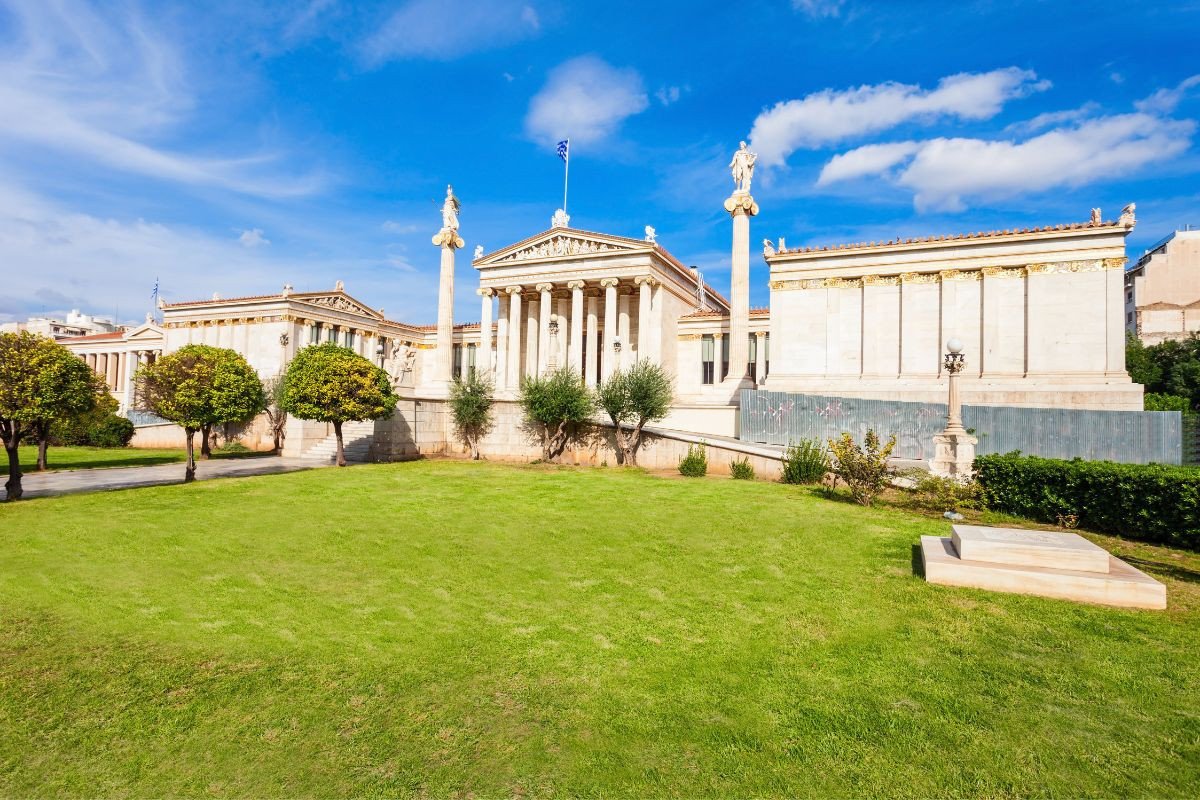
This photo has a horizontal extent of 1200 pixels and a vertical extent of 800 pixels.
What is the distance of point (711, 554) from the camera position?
10328mm

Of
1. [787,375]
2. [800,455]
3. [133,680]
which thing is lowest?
[133,680]

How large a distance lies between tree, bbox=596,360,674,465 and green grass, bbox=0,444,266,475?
21.8 meters

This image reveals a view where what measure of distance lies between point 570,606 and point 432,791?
12.4 ft

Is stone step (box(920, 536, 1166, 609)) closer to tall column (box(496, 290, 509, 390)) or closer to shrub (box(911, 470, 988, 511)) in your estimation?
shrub (box(911, 470, 988, 511))

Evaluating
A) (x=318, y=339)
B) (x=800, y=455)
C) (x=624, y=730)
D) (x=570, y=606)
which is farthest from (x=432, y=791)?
(x=318, y=339)

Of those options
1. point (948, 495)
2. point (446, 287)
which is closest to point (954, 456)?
point (948, 495)

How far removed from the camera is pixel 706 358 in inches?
1549

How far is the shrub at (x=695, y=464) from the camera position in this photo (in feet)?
71.2

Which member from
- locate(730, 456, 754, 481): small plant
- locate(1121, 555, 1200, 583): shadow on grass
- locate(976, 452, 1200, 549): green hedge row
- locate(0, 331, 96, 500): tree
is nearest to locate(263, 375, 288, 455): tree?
locate(0, 331, 96, 500): tree

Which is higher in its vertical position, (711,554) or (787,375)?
(787,375)

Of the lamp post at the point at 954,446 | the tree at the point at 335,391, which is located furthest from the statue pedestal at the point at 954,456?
the tree at the point at 335,391

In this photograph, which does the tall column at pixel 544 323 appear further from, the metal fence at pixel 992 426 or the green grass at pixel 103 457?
the green grass at pixel 103 457

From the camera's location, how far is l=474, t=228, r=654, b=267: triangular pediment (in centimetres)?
3559

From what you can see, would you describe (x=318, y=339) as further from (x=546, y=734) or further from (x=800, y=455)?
(x=546, y=734)
